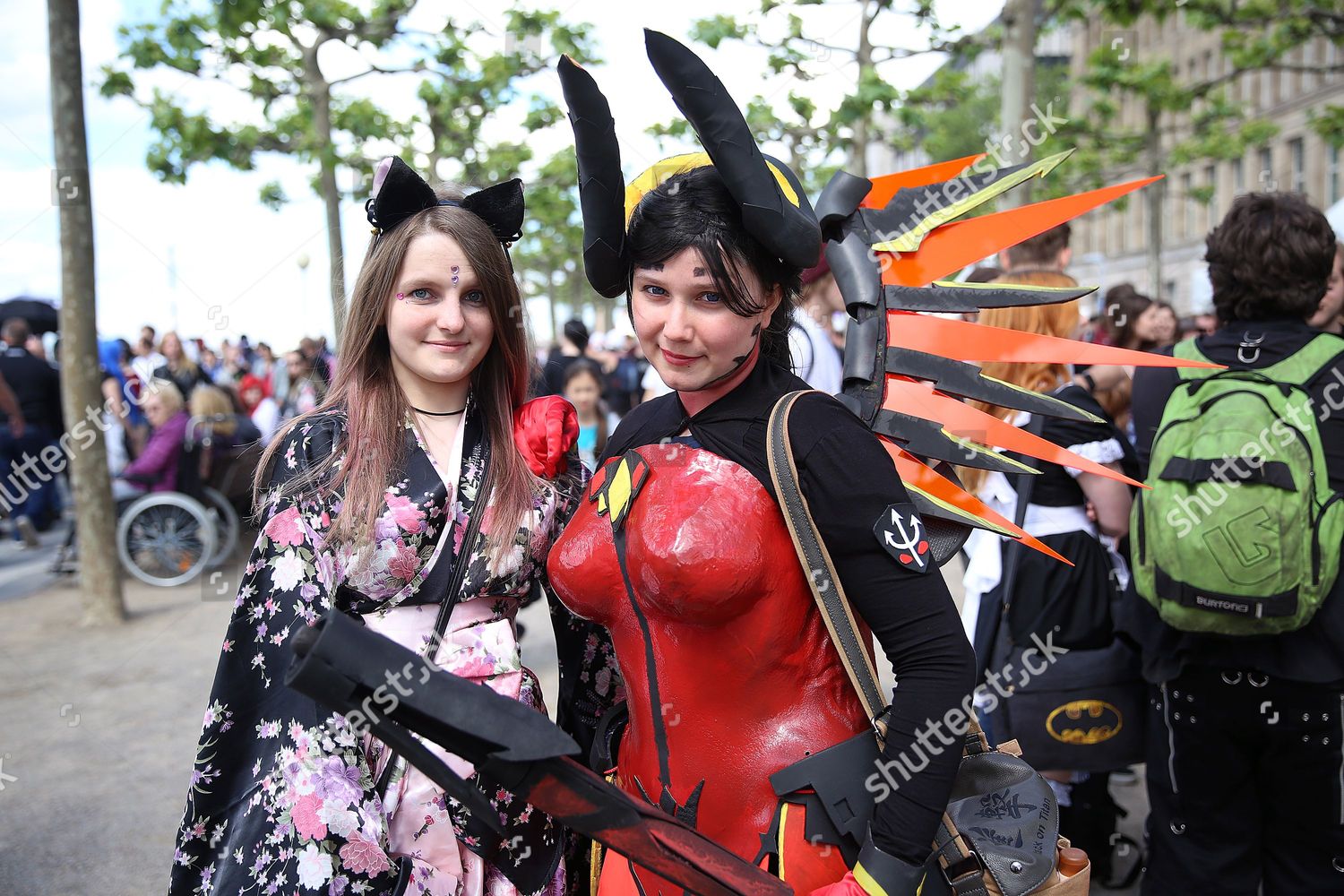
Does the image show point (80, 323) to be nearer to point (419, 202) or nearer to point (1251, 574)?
point (419, 202)

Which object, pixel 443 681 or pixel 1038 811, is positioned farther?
pixel 1038 811

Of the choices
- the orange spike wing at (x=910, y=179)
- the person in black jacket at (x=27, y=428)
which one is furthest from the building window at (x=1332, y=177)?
the orange spike wing at (x=910, y=179)

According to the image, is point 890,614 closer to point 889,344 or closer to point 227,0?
point 889,344

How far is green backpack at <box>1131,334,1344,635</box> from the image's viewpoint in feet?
7.70

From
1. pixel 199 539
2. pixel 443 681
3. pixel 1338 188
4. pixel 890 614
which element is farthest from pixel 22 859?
pixel 1338 188

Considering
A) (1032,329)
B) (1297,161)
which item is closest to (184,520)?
(1032,329)

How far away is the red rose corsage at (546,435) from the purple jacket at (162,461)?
713 cm

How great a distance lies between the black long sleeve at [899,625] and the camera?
4.70ft

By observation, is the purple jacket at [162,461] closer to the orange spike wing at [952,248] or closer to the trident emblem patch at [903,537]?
the orange spike wing at [952,248]

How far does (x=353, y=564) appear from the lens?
6.08 feet

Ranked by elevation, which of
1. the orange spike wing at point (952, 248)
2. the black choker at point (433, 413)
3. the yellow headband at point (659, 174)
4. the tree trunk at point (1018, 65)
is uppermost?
the tree trunk at point (1018, 65)

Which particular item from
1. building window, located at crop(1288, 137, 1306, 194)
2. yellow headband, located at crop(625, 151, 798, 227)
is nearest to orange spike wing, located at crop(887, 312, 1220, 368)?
yellow headband, located at crop(625, 151, 798, 227)

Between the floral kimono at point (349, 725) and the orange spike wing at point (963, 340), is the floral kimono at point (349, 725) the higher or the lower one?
the lower one

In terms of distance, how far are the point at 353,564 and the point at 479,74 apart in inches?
541
